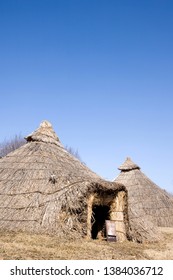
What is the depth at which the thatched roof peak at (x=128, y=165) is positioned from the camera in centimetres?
2720

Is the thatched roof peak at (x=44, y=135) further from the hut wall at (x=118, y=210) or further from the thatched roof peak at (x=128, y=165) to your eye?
the thatched roof peak at (x=128, y=165)

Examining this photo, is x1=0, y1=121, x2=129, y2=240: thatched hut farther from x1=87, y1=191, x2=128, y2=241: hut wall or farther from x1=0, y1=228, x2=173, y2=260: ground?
x1=0, y1=228, x2=173, y2=260: ground

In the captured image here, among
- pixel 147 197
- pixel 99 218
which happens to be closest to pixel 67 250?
pixel 99 218

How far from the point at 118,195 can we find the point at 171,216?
11.4m

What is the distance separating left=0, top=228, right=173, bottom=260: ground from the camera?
8750mm

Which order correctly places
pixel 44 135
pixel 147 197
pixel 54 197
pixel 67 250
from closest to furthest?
pixel 67 250 → pixel 54 197 → pixel 44 135 → pixel 147 197

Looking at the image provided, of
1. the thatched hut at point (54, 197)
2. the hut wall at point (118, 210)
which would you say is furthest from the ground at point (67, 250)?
the hut wall at point (118, 210)

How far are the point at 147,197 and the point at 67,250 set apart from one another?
1556cm

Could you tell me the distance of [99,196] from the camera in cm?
1283

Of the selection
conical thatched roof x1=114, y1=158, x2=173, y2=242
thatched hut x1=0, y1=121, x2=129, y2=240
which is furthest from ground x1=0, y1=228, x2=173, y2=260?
conical thatched roof x1=114, y1=158, x2=173, y2=242

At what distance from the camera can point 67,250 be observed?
380 inches

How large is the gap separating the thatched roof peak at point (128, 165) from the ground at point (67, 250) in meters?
14.9

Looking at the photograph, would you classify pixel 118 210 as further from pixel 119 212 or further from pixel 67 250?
pixel 67 250

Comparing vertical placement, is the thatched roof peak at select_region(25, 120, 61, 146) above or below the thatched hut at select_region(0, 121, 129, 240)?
above
